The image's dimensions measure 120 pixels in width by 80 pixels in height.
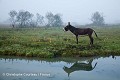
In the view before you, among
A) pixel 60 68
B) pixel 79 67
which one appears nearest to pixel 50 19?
pixel 79 67

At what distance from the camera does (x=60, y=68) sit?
7906 millimetres

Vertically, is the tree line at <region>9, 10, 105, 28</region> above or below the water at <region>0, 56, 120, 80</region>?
above

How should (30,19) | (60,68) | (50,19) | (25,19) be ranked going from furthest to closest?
1. (50,19)
2. (30,19)
3. (25,19)
4. (60,68)

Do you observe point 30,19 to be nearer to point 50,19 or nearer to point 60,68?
point 50,19

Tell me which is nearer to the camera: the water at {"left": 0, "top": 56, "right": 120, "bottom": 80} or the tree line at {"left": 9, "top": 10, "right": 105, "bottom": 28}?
the water at {"left": 0, "top": 56, "right": 120, "bottom": 80}

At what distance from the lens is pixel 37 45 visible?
10.9 m

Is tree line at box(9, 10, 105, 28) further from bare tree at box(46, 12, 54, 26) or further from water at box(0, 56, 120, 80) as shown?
water at box(0, 56, 120, 80)

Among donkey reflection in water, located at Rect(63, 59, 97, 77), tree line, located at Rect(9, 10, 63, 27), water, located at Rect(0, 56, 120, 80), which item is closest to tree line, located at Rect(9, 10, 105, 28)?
tree line, located at Rect(9, 10, 63, 27)

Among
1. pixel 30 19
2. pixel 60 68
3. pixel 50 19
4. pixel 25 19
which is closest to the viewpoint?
pixel 60 68

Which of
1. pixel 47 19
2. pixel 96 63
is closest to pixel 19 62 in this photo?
pixel 96 63

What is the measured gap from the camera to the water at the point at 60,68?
6.82 meters

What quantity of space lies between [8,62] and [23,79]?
2.38 meters

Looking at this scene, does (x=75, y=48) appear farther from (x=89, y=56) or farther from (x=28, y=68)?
(x=28, y=68)

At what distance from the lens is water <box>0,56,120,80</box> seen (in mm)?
6817
